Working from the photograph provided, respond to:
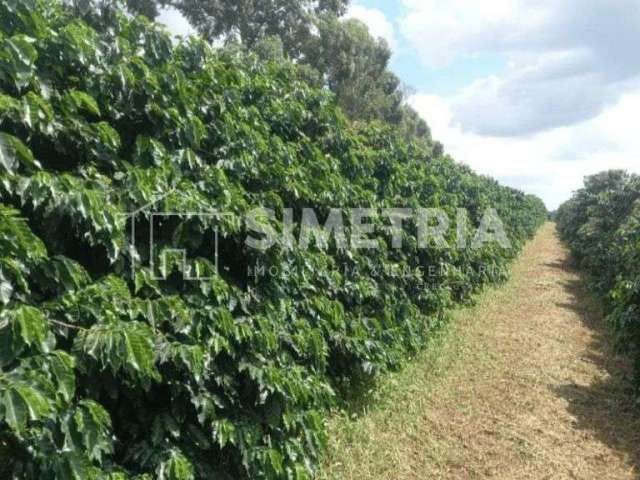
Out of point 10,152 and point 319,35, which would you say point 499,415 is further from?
point 319,35

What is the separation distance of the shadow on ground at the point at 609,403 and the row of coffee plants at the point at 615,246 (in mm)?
452

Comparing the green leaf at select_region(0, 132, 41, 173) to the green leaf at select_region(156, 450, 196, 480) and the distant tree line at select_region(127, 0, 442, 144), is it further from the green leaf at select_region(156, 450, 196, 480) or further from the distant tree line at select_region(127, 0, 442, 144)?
the distant tree line at select_region(127, 0, 442, 144)

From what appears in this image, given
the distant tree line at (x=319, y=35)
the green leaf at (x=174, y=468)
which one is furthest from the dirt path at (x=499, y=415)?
the distant tree line at (x=319, y=35)

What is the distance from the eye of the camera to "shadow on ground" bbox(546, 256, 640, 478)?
4.82 m

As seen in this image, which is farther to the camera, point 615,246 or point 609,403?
point 615,246

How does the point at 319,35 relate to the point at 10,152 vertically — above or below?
above

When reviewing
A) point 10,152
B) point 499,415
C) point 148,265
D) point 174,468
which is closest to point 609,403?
point 499,415

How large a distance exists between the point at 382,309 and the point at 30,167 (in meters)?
4.10

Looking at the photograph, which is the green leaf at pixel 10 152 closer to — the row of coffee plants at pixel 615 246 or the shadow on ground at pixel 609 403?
the shadow on ground at pixel 609 403

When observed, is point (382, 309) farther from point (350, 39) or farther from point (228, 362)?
point (350, 39)

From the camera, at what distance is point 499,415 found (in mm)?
5188

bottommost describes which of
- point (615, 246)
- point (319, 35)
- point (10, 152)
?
point (615, 246)

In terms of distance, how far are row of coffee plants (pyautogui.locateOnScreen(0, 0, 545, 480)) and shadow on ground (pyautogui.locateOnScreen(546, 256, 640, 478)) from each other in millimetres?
2527

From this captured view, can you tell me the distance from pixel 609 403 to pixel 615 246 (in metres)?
5.78
